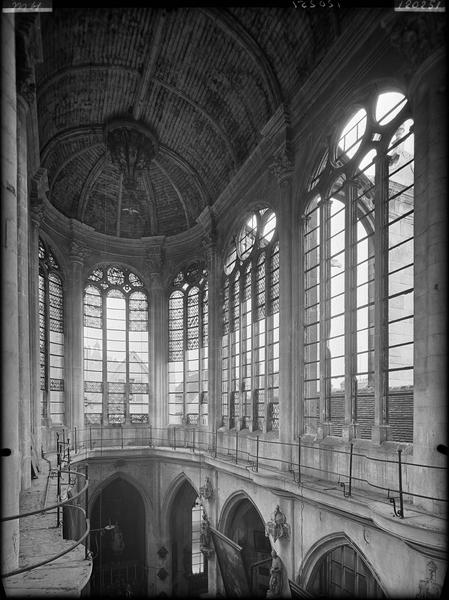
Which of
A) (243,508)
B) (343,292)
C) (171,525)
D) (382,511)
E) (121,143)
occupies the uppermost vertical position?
(121,143)

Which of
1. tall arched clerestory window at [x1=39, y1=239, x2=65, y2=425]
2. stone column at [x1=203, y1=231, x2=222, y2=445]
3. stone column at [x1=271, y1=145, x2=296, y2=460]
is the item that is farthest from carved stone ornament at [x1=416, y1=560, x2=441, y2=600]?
tall arched clerestory window at [x1=39, y1=239, x2=65, y2=425]

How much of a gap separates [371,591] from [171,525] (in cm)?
1104

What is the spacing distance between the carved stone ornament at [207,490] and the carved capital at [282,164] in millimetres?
9274

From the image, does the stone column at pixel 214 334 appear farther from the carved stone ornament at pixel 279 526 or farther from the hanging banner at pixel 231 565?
the carved stone ornament at pixel 279 526

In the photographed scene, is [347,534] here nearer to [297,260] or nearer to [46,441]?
[297,260]

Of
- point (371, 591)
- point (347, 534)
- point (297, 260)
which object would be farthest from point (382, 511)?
point (297, 260)

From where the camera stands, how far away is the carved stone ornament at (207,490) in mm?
14538

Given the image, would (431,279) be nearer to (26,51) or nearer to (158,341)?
(26,51)

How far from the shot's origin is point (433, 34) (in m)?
6.73

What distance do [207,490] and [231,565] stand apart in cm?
232

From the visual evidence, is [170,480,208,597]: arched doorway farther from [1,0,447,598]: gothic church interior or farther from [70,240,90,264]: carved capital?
[70,240,90,264]: carved capital

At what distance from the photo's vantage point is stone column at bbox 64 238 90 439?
17188mm

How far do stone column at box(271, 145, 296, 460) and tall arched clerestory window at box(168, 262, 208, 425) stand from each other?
6827 mm

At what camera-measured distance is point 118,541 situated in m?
17.4
